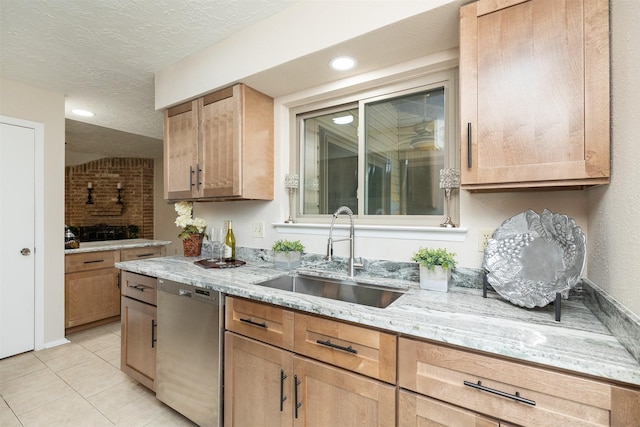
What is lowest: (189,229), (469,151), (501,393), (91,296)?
(91,296)

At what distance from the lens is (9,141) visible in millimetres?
2586

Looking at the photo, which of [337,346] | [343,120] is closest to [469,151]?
[337,346]

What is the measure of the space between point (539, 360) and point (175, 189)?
93.3 inches

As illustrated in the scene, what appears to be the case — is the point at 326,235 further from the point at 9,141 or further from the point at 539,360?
the point at 9,141

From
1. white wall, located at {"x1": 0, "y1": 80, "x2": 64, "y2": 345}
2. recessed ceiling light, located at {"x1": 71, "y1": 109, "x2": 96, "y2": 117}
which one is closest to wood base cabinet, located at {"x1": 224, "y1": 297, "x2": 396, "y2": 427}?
white wall, located at {"x1": 0, "y1": 80, "x2": 64, "y2": 345}

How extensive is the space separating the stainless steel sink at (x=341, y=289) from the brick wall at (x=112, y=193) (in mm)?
6229

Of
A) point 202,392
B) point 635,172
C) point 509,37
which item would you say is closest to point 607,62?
point 509,37

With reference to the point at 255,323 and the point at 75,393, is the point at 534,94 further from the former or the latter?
the point at 75,393

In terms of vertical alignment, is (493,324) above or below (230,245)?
below

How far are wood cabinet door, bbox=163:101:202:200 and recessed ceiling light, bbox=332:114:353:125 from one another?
1.01 metres

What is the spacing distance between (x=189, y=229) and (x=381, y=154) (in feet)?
5.69

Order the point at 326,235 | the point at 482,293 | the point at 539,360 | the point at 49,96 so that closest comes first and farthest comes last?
the point at 539,360 < the point at 482,293 < the point at 326,235 < the point at 49,96

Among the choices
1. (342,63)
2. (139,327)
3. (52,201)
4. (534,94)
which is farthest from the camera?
(52,201)

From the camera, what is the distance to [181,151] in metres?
2.31
